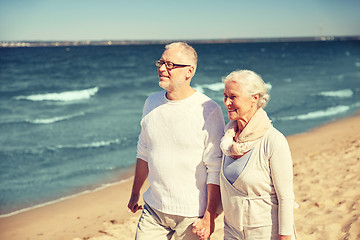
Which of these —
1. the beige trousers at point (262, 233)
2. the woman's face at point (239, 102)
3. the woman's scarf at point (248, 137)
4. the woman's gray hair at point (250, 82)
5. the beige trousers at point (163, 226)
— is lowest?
the beige trousers at point (163, 226)

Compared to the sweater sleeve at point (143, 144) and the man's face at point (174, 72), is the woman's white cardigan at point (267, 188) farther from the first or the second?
the sweater sleeve at point (143, 144)

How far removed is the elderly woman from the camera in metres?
2.42

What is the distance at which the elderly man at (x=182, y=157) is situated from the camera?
2.79 meters

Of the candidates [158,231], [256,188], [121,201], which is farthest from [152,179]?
[121,201]

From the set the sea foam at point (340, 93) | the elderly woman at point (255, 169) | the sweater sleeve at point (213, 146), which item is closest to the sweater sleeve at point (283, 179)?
the elderly woman at point (255, 169)

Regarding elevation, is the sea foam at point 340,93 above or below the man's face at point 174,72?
below

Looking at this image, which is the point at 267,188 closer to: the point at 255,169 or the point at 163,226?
the point at 255,169

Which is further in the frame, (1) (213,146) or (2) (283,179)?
(1) (213,146)

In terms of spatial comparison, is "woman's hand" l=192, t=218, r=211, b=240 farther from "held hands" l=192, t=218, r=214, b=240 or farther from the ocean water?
the ocean water

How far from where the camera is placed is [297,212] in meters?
5.43

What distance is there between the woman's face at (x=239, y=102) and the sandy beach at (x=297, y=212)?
2.56 m

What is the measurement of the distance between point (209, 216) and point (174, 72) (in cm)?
109

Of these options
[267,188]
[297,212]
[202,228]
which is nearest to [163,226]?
[202,228]

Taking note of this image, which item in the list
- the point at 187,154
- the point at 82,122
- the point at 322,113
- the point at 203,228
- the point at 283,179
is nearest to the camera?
the point at 283,179
